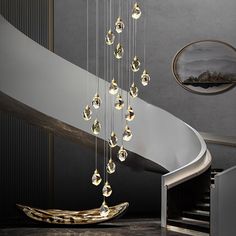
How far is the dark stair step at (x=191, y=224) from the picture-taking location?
9.58 metres

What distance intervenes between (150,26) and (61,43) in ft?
5.90

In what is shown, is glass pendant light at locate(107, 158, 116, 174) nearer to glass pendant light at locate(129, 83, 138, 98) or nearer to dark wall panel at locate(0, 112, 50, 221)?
glass pendant light at locate(129, 83, 138, 98)

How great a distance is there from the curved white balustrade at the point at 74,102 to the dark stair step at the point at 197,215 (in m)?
0.55

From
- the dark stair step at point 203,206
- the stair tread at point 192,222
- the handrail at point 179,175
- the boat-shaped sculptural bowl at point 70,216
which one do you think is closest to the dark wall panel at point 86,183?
the boat-shaped sculptural bowl at point 70,216

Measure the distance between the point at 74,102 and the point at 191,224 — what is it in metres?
2.48

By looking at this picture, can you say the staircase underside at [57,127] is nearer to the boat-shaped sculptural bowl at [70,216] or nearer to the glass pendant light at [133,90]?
the boat-shaped sculptural bowl at [70,216]

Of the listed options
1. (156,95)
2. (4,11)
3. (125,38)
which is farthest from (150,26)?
(4,11)

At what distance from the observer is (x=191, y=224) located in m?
9.83

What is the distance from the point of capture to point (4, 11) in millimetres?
12148

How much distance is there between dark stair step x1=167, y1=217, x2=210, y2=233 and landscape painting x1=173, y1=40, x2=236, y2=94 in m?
3.70

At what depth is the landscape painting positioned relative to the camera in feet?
43.1

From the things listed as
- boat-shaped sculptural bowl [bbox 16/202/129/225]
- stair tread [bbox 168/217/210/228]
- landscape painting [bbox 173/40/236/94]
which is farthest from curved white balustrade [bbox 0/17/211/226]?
landscape painting [bbox 173/40/236/94]

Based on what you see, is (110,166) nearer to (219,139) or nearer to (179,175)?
(179,175)

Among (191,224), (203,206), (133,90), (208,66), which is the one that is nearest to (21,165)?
(203,206)
